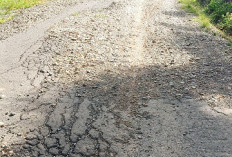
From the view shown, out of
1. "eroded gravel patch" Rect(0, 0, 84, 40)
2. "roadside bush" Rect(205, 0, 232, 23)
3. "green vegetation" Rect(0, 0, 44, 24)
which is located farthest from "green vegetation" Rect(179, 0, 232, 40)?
"green vegetation" Rect(0, 0, 44, 24)

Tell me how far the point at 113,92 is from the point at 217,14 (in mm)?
8009

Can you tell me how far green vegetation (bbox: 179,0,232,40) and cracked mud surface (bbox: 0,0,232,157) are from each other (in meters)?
0.96

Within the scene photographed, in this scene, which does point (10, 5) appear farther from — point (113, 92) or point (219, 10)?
point (113, 92)

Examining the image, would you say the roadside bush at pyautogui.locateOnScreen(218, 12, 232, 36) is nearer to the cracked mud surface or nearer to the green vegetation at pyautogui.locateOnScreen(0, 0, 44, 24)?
the cracked mud surface

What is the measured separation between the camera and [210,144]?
3.48 metres

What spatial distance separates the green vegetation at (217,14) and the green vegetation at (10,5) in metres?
8.08

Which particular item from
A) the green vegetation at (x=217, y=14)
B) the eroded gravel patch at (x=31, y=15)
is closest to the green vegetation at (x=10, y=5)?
the eroded gravel patch at (x=31, y=15)

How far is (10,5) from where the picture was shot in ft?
42.5

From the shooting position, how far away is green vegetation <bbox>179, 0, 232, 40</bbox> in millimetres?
9430

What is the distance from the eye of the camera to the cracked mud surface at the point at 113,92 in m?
3.53

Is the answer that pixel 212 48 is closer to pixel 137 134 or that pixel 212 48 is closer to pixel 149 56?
pixel 149 56

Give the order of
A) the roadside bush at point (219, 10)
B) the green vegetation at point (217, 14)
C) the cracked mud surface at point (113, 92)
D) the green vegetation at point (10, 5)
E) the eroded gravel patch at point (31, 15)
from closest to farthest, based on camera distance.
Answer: the cracked mud surface at point (113, 92), the eroded gravel patch at point (31, 15), the green vegetation at point (217, 14), the roadside bush at point (219, 10), the green vegetation at point (10, 5)

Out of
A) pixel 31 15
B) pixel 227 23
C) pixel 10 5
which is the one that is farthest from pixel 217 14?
pixel 10 5

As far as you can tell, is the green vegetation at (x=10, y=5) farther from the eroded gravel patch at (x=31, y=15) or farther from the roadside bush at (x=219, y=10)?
the roadside bush at (x=219, y=10)
